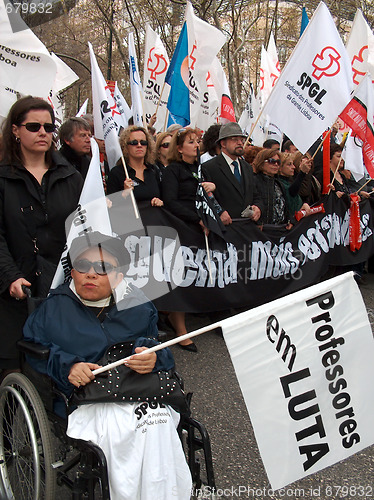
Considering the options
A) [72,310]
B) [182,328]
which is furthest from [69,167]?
[182,328]

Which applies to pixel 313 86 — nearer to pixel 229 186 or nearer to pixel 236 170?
pixel 236 170

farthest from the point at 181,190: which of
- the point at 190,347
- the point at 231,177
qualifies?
the point at 190,347

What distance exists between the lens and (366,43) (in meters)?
6.79

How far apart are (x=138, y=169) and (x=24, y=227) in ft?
7.28

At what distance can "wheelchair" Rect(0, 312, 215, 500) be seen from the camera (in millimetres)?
2148

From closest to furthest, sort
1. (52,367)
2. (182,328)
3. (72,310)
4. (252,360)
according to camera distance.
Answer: (252,360)
(52,367)
(72,310)
(182,328)

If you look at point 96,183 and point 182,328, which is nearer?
point 96,183

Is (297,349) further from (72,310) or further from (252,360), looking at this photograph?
→ (72,310)

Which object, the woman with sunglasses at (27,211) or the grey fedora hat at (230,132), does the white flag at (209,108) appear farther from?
the woman with sunglasses at (27,211)

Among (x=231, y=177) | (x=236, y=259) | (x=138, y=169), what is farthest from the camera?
(x=236, y=259)

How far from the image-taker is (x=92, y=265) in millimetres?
2473

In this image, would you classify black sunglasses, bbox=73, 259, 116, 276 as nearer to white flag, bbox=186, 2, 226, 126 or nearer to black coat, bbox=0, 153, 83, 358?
black coat, bbox=0, 153, 83, 358

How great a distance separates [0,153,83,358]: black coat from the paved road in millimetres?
1401

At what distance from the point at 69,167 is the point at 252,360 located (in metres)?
1.62
